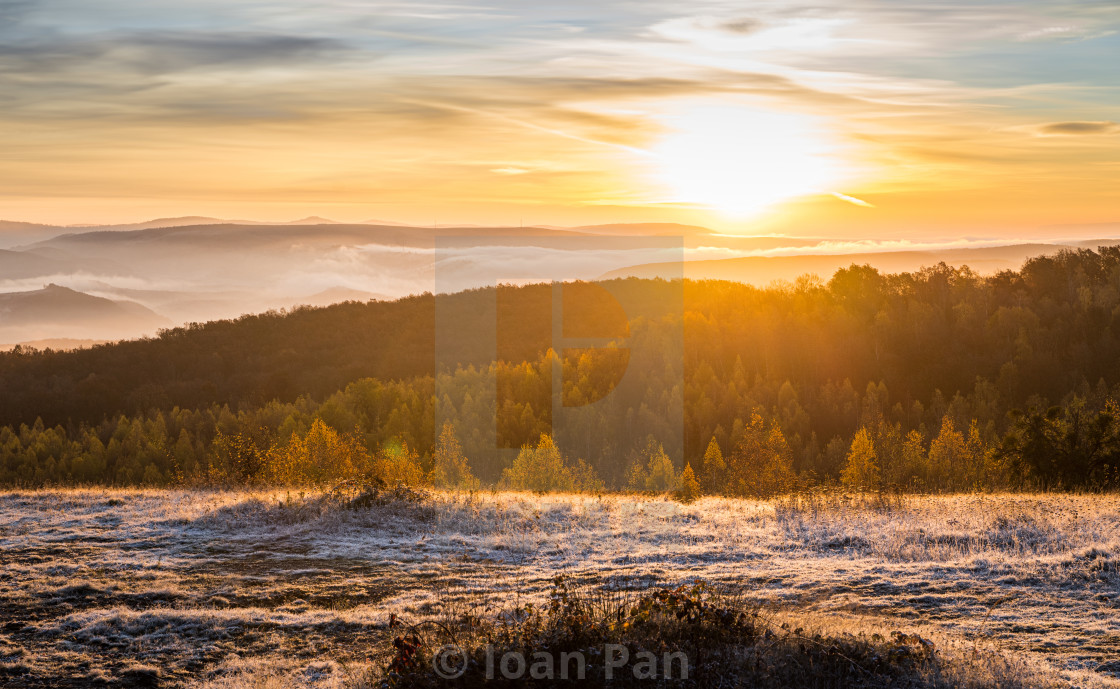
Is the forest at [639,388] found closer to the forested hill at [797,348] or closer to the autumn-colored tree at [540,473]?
the autumn-colored tree at [540,473]

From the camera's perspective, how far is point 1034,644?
32.5ft

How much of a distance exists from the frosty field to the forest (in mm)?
25298

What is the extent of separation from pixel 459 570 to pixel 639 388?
270 feet

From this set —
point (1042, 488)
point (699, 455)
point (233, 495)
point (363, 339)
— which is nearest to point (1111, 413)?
point (1042, 488)

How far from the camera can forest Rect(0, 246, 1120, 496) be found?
65.4 meters

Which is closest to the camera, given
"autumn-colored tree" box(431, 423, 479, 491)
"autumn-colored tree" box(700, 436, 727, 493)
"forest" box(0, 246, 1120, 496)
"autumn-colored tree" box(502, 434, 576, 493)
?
"autumn-colored tree" box(502, 434, 576, 493)

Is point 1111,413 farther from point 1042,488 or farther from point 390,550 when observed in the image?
point 390,550

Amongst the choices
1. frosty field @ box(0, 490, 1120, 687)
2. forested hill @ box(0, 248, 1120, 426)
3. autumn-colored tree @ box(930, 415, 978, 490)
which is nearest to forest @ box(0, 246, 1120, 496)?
autumn-colored tree @ box(930, 415, 978, 490)

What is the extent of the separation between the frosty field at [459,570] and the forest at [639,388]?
2530 cm

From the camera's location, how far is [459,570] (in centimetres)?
1416

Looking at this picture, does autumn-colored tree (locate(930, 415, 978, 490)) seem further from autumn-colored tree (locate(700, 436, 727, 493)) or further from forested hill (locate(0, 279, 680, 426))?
forested hill (locate(0, 279, 680, 426))

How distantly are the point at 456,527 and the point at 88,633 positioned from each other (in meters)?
8.15

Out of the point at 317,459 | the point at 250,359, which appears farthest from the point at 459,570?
the point at 250,359

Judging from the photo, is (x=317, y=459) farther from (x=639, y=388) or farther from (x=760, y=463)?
(x=639, y=388)
